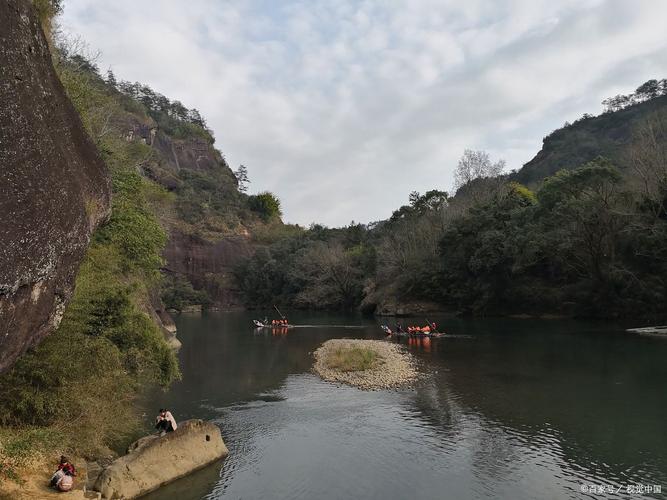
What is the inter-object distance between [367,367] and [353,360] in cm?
109

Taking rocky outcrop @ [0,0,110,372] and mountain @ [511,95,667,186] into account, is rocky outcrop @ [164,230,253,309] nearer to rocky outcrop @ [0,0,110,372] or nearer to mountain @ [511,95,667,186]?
mountain @ [511,95,667,186]

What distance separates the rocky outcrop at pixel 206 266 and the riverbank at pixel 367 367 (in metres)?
60.4

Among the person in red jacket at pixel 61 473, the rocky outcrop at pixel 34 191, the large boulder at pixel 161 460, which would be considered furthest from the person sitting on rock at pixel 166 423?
the rocky outcrop at pixel 34 191

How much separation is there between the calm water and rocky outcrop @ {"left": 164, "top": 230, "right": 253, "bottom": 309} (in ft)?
198

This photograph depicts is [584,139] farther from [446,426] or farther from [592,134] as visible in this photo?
[446,426]

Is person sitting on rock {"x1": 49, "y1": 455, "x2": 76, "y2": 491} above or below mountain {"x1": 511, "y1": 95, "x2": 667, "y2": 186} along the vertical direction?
below

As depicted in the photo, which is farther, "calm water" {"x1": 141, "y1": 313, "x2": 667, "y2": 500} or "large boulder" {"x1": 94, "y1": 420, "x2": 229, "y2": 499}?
"calm water" {"x1": 141, "y1": 313, "x2": 667, "y2": 500}

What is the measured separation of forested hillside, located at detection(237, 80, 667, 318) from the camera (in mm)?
41031

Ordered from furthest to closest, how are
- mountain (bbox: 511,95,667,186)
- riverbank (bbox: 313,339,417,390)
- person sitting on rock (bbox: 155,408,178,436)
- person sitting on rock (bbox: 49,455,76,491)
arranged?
mountain (bbox: 511,95,667,186) < riverbank (bbox: 313,339,417,390) < person sitting on rock (bbox: 155,408,178,436) < person sitting on rock (bbox: 49,455,76,491)

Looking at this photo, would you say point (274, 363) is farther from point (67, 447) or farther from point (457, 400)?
point (67, 447)

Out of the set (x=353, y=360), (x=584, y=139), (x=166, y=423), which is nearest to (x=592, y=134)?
(x=584, y=139)

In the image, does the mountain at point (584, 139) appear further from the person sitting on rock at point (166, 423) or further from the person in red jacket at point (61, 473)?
the person in red jacket at point (61, 473)

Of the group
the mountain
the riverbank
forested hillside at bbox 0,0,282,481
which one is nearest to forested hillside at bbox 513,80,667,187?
the mountain

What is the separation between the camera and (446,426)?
16.1 metres
